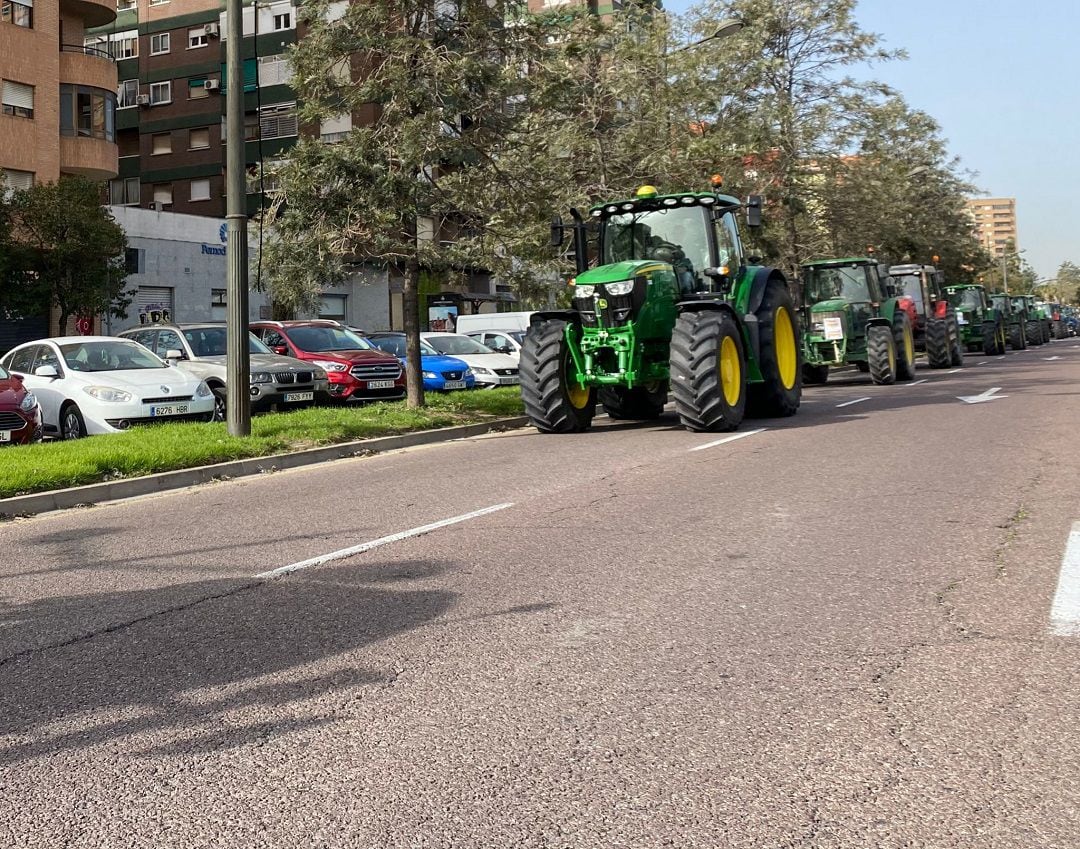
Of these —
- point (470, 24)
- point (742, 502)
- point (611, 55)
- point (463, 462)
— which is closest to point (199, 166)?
point (611, 55)

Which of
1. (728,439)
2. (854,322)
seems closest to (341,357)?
(728,439)

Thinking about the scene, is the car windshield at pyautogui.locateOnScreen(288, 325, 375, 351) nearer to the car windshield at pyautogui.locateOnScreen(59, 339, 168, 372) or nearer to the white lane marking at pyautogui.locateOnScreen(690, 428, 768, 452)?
the car windshield at pyautogui.locateOnScreen(59, 339, 168, 372)

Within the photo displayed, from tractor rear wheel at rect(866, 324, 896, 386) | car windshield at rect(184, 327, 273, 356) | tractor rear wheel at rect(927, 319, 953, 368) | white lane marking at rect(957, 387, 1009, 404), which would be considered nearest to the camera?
white lane marking at rect(957, 387, 1009, 404)

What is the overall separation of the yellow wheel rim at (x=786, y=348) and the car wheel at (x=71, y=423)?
921 cm

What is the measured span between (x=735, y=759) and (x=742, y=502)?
→ 16.3ft

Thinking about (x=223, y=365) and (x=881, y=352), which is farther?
(x=881, y=352)

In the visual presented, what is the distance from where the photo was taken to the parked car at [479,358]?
2403cm

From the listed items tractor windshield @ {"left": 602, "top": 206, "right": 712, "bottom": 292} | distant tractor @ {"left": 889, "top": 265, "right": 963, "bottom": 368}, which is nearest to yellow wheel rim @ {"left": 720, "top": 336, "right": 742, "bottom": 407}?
tractor windshield @ {"left": 602, "top": 206, "right": 712, "bottom": 292}

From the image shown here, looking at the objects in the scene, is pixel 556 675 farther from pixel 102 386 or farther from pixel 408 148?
pixel 408 148

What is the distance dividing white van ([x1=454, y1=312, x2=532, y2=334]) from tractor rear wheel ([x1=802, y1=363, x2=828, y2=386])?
376 inches

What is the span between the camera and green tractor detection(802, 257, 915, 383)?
74.7 feet

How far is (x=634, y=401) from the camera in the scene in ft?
54.1

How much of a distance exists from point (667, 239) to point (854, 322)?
32.4 feet

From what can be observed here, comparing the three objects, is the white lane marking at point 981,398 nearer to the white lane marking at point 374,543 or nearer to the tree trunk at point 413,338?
the tree trunk at point 413,338
